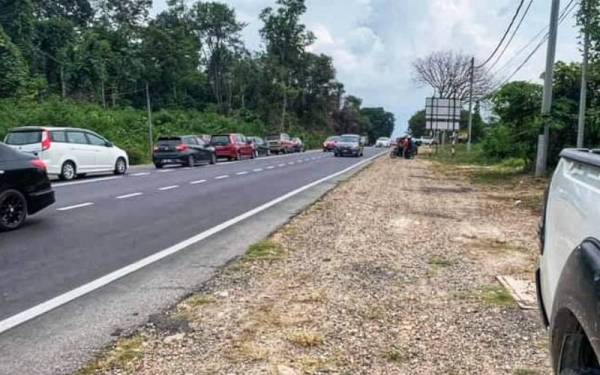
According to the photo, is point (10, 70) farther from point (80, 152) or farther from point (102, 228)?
point (102, 228)

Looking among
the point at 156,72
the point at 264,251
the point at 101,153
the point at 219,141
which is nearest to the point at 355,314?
the point at 264,251

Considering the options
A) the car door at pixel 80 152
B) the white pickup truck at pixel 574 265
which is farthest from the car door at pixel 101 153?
the white pickup truck at pixel 574 265

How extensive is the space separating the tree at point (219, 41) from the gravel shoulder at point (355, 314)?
195ft

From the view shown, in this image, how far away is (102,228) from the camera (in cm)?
871

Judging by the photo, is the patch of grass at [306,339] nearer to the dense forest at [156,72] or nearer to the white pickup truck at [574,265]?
the white pickup truck at [574,265]

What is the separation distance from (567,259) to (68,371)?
3044 mm

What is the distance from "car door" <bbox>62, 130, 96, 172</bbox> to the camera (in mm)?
18125

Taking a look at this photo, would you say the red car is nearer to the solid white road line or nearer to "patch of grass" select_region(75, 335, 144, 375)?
the solid white road line

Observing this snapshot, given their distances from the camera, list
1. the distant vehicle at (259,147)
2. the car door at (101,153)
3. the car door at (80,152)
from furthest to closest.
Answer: the distant vehicle at (259,147)
the car door at (101,153)
the car door at (80,152)

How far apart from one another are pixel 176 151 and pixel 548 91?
15.9 m

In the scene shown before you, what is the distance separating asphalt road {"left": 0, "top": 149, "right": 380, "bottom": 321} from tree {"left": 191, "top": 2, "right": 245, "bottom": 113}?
5119 centimetres

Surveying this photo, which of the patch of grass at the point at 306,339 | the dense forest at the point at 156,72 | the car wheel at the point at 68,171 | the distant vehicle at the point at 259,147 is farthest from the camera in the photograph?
the distant vehicle at the point at 259,147

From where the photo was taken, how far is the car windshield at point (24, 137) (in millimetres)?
17141

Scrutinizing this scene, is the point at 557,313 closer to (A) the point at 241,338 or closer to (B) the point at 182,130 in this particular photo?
(A) the point at 241,338
